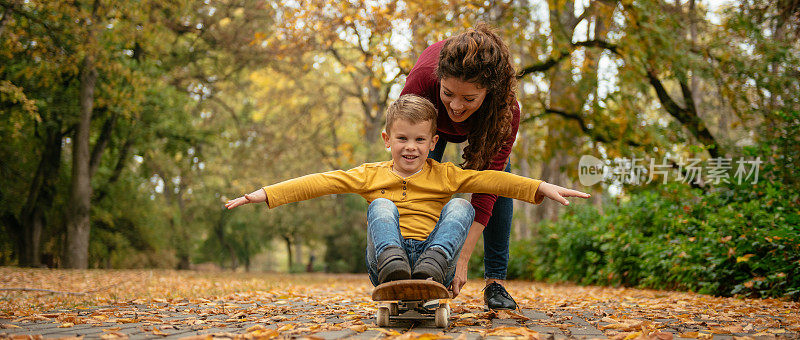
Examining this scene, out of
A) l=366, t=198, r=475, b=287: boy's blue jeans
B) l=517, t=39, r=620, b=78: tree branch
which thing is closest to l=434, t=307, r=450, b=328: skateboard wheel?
l=366, t=198, r=475, b=287: boy's blue jeans

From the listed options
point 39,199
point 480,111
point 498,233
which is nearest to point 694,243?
point 498,233

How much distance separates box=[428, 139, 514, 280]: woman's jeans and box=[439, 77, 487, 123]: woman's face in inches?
22.5

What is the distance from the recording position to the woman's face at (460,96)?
311 cm

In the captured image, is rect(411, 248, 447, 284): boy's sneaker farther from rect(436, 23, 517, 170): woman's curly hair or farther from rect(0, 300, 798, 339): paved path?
rect(436, 23, 517, 170): woman's curly hair

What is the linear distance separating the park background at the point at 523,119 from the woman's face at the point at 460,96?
3.00ft

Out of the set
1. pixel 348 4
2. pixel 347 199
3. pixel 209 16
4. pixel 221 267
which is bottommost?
pixel 221 267

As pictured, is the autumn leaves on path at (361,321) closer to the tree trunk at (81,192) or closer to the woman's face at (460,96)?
the woman's face at (460,96)

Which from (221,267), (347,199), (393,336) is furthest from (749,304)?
(221,267)

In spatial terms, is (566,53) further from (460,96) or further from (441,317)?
(441,317)

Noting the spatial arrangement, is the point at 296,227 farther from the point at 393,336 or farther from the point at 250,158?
→ the point at 393,336

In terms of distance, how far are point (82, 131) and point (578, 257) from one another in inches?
422

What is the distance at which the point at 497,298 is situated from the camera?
3734 mm

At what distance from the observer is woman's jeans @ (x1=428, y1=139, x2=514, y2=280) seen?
12.6 ft

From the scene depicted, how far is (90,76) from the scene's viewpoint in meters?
12.5
